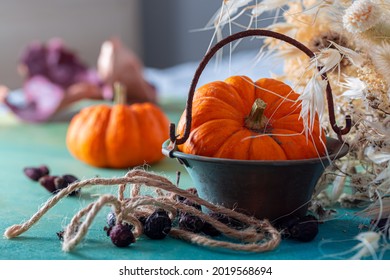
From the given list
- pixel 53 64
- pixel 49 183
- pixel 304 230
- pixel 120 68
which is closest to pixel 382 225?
pixel 304 230

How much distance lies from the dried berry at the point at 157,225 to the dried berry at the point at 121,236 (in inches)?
1.4

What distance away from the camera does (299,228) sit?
875 millimetres

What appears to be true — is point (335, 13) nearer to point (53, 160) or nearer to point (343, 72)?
point (343, 72)

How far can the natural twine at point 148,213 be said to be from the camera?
833 millimetres

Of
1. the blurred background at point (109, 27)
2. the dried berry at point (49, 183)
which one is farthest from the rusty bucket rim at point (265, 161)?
the blurred background at point (109, 27)

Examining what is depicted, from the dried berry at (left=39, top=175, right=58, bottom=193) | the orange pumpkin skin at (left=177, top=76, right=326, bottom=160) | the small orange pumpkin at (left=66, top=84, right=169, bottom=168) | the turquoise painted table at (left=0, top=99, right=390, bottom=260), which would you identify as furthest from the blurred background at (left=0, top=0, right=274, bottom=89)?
the orange pumpkin skin at (left=177, top=76, right=326, bottom=160)

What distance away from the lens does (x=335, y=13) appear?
1.01m

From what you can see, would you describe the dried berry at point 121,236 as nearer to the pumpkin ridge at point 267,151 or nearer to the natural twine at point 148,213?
the natural twine at point 148,213

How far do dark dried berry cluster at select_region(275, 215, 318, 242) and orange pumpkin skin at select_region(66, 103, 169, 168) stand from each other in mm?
663

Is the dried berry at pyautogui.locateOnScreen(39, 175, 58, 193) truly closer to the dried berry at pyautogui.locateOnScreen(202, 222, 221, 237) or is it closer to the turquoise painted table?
the turquoise painted table

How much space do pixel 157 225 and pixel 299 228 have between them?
209 millimetres

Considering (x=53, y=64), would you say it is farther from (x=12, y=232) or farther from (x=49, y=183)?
(x=12, y=232)

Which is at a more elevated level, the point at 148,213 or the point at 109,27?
the point at 148,213

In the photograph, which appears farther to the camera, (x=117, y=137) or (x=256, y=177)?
(x=117, y=137)
